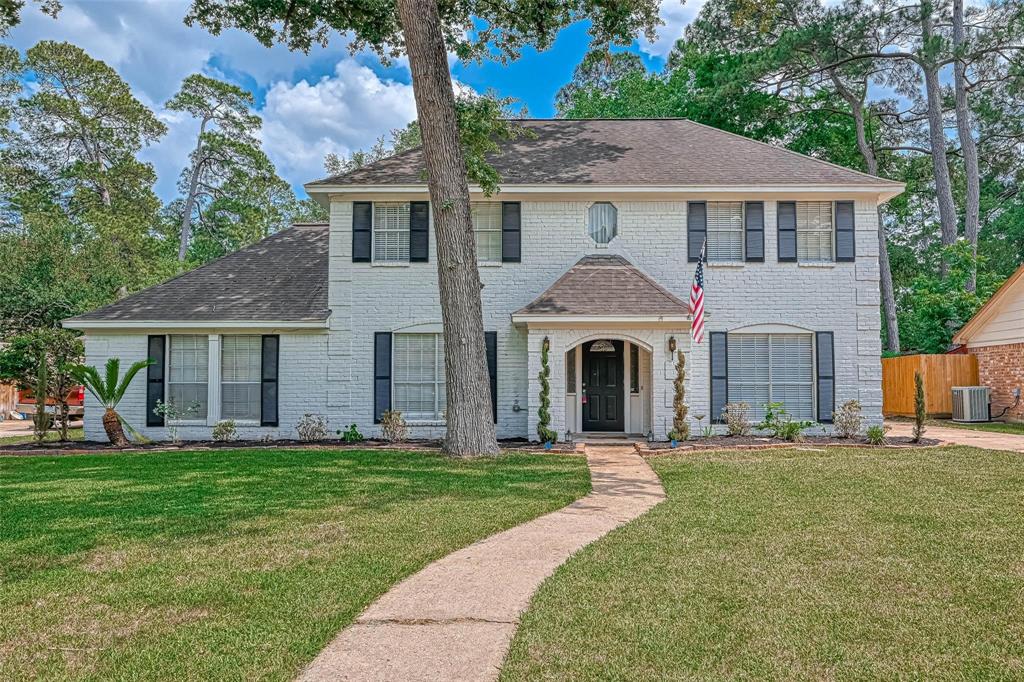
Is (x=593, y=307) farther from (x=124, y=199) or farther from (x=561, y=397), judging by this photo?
(x=124, y=199)

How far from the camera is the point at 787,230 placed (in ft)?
44.4

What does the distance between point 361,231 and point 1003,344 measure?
675 inches

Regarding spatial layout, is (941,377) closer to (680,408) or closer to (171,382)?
(680,408)

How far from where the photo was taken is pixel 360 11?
543 inches

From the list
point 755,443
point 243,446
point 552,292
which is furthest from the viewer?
point 552,292

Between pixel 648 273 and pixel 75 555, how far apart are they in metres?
11.0

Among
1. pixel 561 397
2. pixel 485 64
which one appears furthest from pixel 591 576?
pixel 485 64

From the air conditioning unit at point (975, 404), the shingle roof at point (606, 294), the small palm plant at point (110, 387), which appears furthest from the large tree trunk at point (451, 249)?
the air conditioning unit at point (975, 404)

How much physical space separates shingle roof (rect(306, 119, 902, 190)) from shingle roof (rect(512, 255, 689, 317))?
1.73 metres

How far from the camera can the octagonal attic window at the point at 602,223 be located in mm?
13867

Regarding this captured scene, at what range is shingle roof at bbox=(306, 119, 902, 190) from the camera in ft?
44.2

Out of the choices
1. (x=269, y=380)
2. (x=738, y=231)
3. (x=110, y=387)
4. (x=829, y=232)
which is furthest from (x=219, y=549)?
(x=829, y=232)

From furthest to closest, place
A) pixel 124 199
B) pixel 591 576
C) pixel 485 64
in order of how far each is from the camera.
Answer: pixel 124 199 < pixel 485 64 < pixel 591 576

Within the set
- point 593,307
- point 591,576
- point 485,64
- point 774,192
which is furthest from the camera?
point 485,64
